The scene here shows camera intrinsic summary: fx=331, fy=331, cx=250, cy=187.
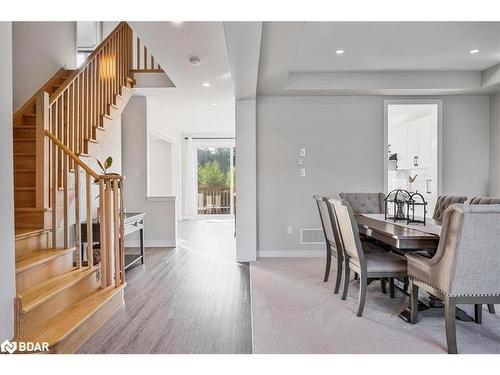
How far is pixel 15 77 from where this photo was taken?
455 centimetres

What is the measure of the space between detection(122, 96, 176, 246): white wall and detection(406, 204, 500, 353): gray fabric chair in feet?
14.4

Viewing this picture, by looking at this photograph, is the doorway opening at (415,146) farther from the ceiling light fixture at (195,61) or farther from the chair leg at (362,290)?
the ceiling light fixture at (195,61)

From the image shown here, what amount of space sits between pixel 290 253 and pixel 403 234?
2645 mm

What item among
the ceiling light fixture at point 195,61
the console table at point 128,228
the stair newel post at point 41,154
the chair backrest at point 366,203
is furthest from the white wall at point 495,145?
the stair newel post at point 41,154

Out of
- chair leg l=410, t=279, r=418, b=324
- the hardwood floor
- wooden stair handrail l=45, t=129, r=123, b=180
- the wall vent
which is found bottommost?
the hardwood floor

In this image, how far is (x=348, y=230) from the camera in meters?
2.81

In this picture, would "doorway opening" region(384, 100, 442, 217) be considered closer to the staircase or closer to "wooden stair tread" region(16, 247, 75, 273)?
the staircase

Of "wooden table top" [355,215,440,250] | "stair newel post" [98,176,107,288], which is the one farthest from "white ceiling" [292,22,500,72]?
"stair newel post" [98,176,107,288]

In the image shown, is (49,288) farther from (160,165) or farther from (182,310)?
(160,165)

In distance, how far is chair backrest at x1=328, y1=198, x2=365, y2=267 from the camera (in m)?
2.70

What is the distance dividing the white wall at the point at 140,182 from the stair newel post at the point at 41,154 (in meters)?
2.61

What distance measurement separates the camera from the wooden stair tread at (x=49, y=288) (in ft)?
7.26

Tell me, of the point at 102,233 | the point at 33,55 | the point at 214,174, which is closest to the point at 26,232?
the point at 102,233
